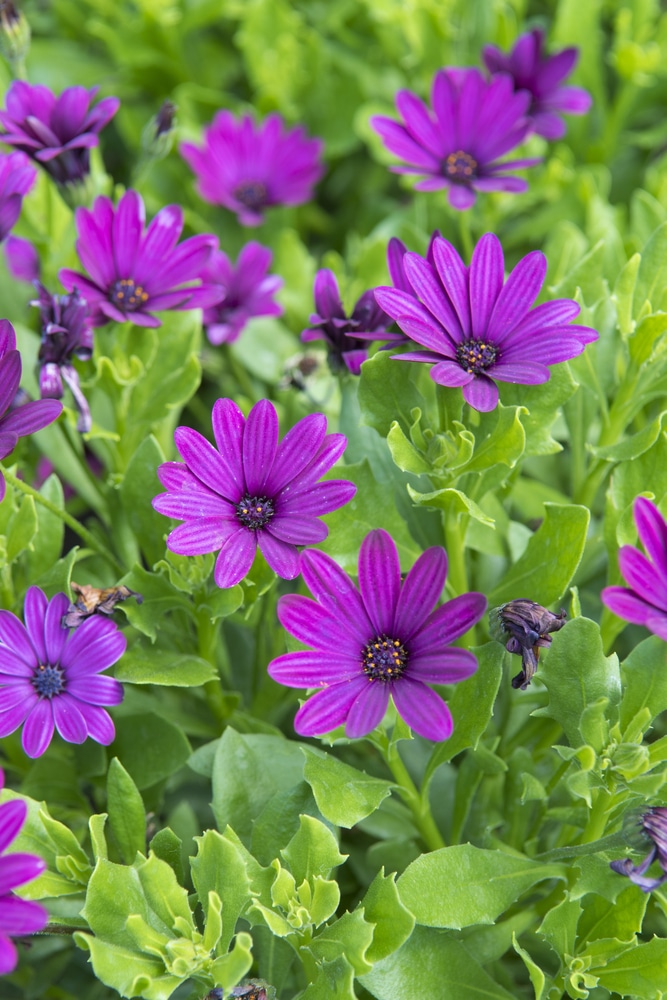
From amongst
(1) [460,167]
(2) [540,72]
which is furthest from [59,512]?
(2) [540,72]

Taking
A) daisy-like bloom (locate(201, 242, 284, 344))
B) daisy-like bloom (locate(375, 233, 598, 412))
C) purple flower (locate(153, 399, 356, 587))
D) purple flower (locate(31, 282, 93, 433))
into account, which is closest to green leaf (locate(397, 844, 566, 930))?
purple flower (locate(153, 399, 356, 587))

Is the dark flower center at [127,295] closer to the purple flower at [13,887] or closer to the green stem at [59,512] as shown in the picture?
the green stem at [59,512]

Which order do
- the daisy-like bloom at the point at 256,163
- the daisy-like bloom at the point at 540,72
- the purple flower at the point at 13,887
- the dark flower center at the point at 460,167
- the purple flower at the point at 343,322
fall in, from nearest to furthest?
the purple flower at the point at 13,887 → the purple flower at the point at 343,322 → the dark flower center at the point at 460,167 → the daisy-like bloom at the point at 540,72 → the daisy-like bloom at the point at 256,163

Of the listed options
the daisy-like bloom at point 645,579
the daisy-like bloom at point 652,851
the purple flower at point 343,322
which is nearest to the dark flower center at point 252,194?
the purple flower at point 343,322

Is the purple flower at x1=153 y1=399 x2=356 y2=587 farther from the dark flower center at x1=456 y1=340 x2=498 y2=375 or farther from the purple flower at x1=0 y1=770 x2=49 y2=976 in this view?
the purple flower at x1=0 y1=770 x2=49 y2=976

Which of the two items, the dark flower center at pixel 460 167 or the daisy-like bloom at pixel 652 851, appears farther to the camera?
the dark flower center at pixel 460 167
